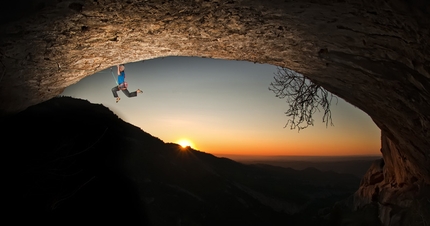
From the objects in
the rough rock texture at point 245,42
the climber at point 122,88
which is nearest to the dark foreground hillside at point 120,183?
the climber at point 122,88

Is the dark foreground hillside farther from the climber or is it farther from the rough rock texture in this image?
the rough rock texture

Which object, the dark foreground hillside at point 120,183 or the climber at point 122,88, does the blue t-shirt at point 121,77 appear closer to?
the climber at point 122,88

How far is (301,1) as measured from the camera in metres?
3.18

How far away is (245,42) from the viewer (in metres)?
5.25

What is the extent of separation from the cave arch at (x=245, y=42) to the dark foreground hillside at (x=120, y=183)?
3.47 metres

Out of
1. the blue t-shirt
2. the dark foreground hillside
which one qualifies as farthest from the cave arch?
the blue t-shirt

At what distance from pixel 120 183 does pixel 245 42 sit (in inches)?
885

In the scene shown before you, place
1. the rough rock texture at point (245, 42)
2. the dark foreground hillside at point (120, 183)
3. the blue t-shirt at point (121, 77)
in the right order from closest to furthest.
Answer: the rough rock texture at point (245, 42) → the dark foreground hillside at point (120, 183) → the blue t-shirt at point (121, 77)

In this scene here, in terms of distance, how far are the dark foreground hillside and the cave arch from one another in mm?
3470

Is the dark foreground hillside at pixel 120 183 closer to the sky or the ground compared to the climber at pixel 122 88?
closer to the ground

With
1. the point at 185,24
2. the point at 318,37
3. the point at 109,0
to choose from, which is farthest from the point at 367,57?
the point at 109,0

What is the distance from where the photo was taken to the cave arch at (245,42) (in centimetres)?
332

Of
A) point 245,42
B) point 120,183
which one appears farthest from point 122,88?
point 120,183

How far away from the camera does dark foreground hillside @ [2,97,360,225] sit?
9057mm
